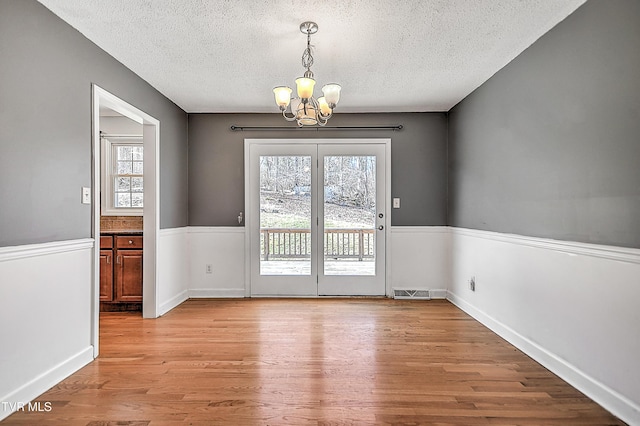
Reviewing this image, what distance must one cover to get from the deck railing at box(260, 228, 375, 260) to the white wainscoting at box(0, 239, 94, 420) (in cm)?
225

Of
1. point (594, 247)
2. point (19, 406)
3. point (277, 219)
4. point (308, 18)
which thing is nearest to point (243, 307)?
point (277, 219)

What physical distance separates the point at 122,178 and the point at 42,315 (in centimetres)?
288

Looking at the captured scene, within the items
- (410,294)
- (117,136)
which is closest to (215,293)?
(117,136)

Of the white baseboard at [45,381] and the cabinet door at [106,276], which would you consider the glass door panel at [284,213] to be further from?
the white baseboard at [45,381]

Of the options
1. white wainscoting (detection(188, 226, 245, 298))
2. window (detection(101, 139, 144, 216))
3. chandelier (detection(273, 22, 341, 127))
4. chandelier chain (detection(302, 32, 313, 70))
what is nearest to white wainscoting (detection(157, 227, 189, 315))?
white wainscoting (detection(188, 226, 245, 298))

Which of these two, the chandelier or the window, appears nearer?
the chandelier

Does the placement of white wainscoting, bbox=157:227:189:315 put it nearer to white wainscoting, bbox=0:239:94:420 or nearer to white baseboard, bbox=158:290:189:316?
white baseboard, bbox=158:290:189:316

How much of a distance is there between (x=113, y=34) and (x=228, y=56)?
823 millimetres

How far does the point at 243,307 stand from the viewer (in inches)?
168

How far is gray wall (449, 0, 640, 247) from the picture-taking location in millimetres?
1998

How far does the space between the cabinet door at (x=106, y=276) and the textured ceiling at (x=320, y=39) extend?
191 centimetres

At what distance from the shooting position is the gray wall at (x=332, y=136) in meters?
4.75

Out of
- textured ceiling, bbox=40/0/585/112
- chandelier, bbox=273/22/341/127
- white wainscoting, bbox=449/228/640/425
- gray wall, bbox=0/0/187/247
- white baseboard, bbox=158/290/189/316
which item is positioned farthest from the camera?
white baseboard, bbox=158/290/189/316

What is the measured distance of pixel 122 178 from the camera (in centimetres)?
485
